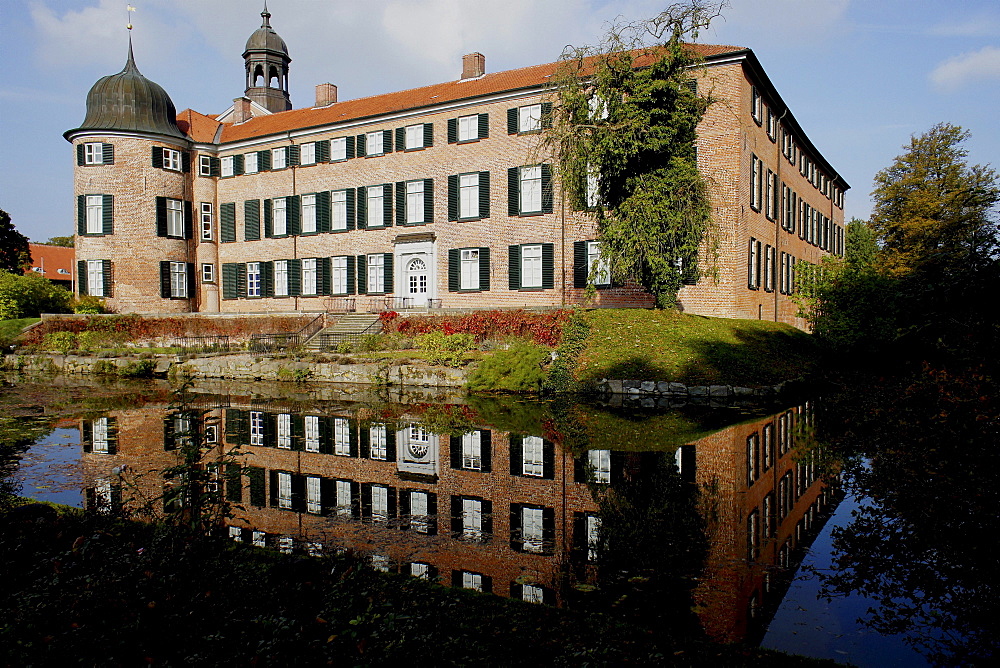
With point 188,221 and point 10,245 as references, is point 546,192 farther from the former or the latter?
point 10,245

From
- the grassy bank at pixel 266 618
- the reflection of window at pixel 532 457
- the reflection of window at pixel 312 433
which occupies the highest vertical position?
the grassy bank at pixel 266 618

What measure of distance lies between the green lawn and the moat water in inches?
154

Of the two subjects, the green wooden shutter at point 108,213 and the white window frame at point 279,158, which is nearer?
the green wooden shutter at point 108,213

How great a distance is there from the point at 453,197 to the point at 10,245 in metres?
32.8

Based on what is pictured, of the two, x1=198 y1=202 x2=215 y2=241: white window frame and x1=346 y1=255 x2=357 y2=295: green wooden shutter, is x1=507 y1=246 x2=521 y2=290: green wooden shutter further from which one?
x1=198 y1=202 x2=215 y2=241: white window frame

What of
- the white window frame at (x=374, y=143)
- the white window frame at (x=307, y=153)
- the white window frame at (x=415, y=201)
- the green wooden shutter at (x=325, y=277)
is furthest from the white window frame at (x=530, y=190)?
the white window frame at (x=307, y=153)

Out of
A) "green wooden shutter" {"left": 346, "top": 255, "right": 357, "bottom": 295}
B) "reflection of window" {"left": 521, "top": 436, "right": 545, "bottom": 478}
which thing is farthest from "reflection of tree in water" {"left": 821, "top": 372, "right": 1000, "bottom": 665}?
"green wooden shutter" {"left": 346, "top": 255, "right": 357, "bottom": 295}

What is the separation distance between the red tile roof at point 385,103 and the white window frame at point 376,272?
6.56 m

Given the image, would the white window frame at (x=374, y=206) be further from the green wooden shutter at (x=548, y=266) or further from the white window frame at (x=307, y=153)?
the green wooden shutter at (x=548, y=266)

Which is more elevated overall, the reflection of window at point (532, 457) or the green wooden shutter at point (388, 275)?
the green wooden shutter at point (388, 275)

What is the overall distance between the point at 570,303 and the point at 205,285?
19961 mm

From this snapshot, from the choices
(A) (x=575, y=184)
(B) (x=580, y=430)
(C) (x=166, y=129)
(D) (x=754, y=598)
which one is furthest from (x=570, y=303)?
(C) (x=166, y=129)

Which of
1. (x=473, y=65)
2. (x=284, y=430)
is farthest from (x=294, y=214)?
(x=284, y=430)

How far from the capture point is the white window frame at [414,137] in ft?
94.1
